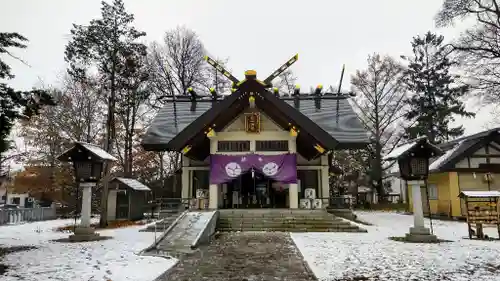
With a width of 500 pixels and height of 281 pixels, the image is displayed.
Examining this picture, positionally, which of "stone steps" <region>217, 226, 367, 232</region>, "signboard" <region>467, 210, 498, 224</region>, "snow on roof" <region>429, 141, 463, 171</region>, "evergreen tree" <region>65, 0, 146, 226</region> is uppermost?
"evergreen tree" <region>65, 0, 146, 226</region>

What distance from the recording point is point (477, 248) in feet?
29.8

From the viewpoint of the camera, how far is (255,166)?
1602cm

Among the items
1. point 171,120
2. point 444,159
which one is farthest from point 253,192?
point 444,159

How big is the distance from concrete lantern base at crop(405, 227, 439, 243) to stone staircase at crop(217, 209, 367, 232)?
235cm

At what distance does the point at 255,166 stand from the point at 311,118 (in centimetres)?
596

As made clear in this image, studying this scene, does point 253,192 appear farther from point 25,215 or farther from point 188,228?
point 25,215

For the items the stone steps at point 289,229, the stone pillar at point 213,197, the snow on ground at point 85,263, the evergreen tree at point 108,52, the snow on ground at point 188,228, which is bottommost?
the stone steps at point 289,229

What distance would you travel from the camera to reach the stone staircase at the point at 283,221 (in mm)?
13211

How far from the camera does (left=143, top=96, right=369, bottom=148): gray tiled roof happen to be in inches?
741

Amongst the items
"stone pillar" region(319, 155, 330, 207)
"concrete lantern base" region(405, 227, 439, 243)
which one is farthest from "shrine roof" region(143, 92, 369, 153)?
"concrete lantern base" region(405, 227, 439, 243)

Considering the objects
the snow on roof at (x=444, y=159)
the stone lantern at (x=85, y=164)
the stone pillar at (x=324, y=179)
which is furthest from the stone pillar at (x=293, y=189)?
the snow on roof at (x=444, y=159)

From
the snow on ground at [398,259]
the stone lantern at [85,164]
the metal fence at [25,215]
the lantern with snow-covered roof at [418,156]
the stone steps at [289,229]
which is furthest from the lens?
the metal fence at [25,215]

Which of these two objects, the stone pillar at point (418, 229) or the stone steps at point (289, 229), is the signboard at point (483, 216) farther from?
the stone steps at point (289, 229)

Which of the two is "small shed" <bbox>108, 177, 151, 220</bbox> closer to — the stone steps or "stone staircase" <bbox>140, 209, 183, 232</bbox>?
"stone staircase" <bbox>140, 209, 183, 232</bbox>
